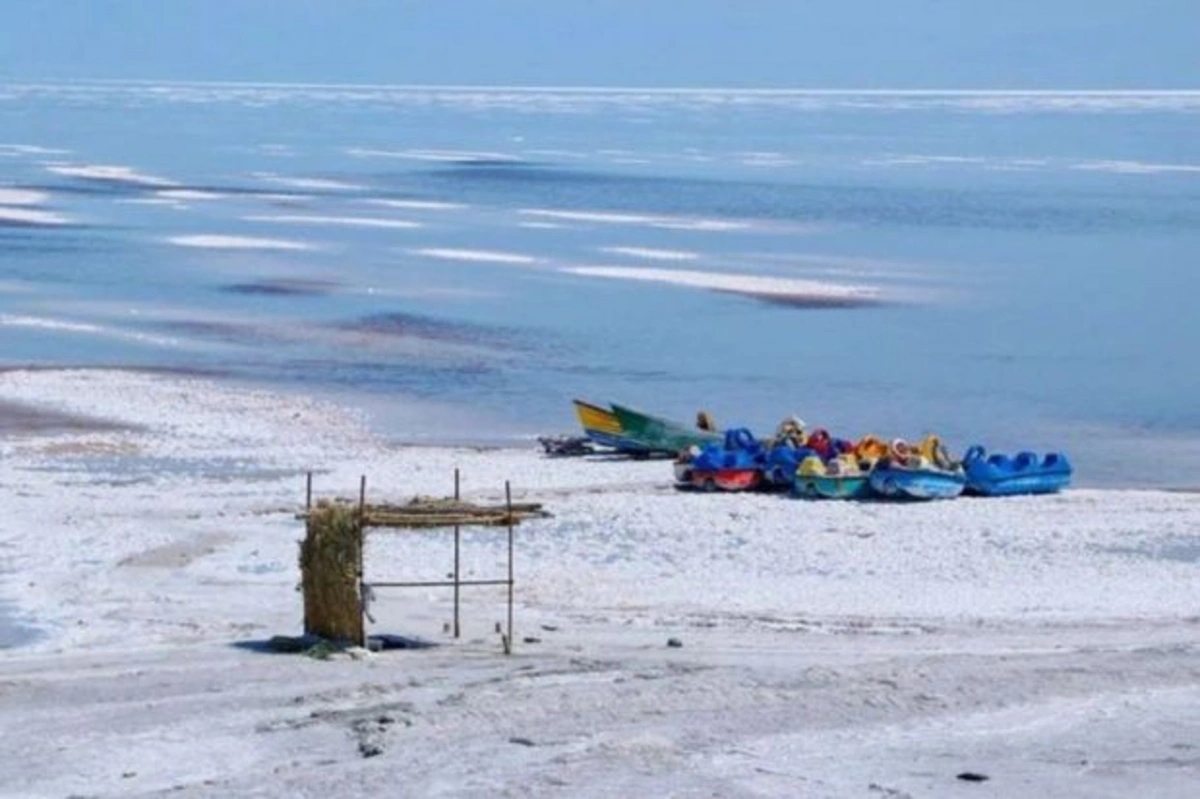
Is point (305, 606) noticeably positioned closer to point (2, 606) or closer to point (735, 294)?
point (2, 606)

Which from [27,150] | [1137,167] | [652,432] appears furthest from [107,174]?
[652,432]

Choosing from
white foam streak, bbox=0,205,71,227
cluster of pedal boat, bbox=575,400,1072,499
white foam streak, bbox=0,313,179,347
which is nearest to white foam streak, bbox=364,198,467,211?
white foam streak, bbox=0,205,71,227

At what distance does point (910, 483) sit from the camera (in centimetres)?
2056

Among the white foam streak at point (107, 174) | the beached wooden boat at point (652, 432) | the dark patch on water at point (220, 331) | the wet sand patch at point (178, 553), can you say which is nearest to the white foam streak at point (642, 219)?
the white foam streak at point (107, 174)

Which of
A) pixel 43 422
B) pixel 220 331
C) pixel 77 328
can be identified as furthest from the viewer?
pixel 220 331

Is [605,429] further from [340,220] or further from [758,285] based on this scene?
[340,220]

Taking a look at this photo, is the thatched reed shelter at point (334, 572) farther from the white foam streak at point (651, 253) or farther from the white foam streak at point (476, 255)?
the white foam streak at point (651, 253)

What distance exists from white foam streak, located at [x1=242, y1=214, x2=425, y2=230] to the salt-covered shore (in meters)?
27.3

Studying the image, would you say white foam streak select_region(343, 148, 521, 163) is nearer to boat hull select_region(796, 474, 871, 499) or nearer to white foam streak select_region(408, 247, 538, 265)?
white foam streak select_region(408, 247, 538, 265)

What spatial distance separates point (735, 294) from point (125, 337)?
10673 mm

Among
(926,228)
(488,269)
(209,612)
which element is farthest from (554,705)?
(926,228)

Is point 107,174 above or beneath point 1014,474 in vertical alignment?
above

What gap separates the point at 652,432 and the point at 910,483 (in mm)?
3611

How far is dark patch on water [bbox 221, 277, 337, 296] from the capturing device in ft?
124
